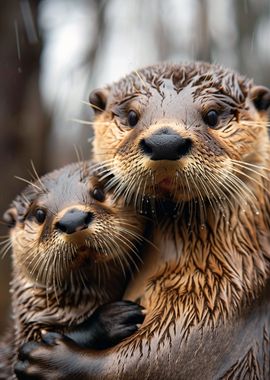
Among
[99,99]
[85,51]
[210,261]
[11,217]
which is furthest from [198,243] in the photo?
[85,51]

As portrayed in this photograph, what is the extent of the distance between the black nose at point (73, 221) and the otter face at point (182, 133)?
6.7 inches

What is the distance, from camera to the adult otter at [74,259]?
2.45 m

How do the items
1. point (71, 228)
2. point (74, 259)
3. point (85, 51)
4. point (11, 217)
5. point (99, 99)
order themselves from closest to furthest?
point (71, 228) < point (74, 259) < point (99, 99) < point (11, 217) < point (85, 51)

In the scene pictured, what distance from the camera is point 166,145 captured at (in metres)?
2.15

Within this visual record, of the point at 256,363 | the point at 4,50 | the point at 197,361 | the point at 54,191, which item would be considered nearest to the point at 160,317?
the point at 197,361

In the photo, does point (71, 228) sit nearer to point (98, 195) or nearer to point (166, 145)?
point (98, 195)

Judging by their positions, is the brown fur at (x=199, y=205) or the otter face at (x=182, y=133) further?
the brown fur at (x=199, y=205)

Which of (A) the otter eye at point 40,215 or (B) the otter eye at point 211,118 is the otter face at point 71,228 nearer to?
(A) the otter eye at point 40,215

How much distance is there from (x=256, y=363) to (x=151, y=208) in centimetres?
61

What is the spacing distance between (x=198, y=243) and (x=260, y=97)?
0.58 meters

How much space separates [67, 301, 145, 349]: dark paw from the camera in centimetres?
248

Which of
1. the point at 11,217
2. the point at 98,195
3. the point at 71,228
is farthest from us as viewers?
the point at 11,217

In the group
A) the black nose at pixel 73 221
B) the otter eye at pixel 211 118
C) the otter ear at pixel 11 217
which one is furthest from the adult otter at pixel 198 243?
the otter ear at pixel 11 217

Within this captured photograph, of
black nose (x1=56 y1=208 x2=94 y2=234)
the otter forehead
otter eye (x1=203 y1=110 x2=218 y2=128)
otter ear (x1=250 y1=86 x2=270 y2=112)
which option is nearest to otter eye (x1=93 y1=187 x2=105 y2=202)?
black nose (x1=56 y1=208 x2=94 y2=234)
